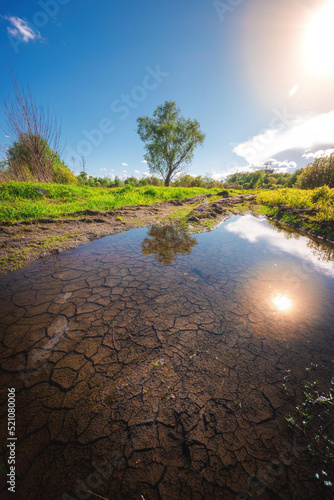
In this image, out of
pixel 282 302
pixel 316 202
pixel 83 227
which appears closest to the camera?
pixel 282 302

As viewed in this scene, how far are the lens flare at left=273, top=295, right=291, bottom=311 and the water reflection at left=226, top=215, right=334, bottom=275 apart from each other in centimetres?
216

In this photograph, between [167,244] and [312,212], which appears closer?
[167,244]

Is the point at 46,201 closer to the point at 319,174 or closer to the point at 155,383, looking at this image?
the point at 155,383

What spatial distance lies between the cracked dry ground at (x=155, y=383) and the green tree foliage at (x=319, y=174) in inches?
695

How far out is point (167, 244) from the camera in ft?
18.8

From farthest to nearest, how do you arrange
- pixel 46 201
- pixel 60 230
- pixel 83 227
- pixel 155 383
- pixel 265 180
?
pixel 265 180, pixel 46 201, pixel 83 227, pixel 60 230, pixel 155 383

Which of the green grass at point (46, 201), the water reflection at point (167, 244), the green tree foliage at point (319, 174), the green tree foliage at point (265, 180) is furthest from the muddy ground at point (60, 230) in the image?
the green tree foliage at point (265, 180)

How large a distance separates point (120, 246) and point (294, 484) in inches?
209

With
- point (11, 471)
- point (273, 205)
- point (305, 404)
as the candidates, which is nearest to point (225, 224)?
point (273, 205)

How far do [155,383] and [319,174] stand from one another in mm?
22120

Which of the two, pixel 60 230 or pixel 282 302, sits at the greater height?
pixel 60 230

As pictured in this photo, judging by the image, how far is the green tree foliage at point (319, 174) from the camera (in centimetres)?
1452

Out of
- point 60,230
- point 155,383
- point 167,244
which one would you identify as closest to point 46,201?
point 60,230

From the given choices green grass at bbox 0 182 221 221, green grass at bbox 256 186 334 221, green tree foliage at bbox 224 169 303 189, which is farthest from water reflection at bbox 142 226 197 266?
green tree foliage at bbox 224 169 303 189
